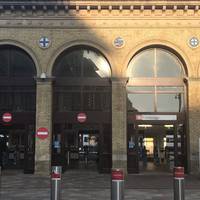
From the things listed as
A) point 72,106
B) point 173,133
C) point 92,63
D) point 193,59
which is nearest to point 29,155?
point 72,106

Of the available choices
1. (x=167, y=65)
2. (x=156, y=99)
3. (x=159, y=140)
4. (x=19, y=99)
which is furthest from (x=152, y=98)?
(x=19, y=99)

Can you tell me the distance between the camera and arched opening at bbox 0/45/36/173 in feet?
71.6

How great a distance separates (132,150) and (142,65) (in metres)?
4.49

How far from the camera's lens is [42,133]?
2116 centimetres

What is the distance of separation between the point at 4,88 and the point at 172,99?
29.0 feet

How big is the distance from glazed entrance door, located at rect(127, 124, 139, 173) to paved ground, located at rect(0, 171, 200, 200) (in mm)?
818

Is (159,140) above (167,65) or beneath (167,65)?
beneath

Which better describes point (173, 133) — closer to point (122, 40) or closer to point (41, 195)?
point (122, 40)

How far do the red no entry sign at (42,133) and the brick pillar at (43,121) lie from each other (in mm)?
152

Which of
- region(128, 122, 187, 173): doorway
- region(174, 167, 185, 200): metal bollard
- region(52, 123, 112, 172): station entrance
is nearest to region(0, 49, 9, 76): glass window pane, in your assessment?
region(52, 123, 112, 172): station entrance

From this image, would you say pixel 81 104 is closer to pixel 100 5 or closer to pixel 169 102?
pixel 169 102

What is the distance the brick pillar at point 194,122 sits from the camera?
21.1m

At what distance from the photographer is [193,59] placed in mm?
21453

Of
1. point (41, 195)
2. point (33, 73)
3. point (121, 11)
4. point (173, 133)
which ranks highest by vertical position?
point (121, 11)
